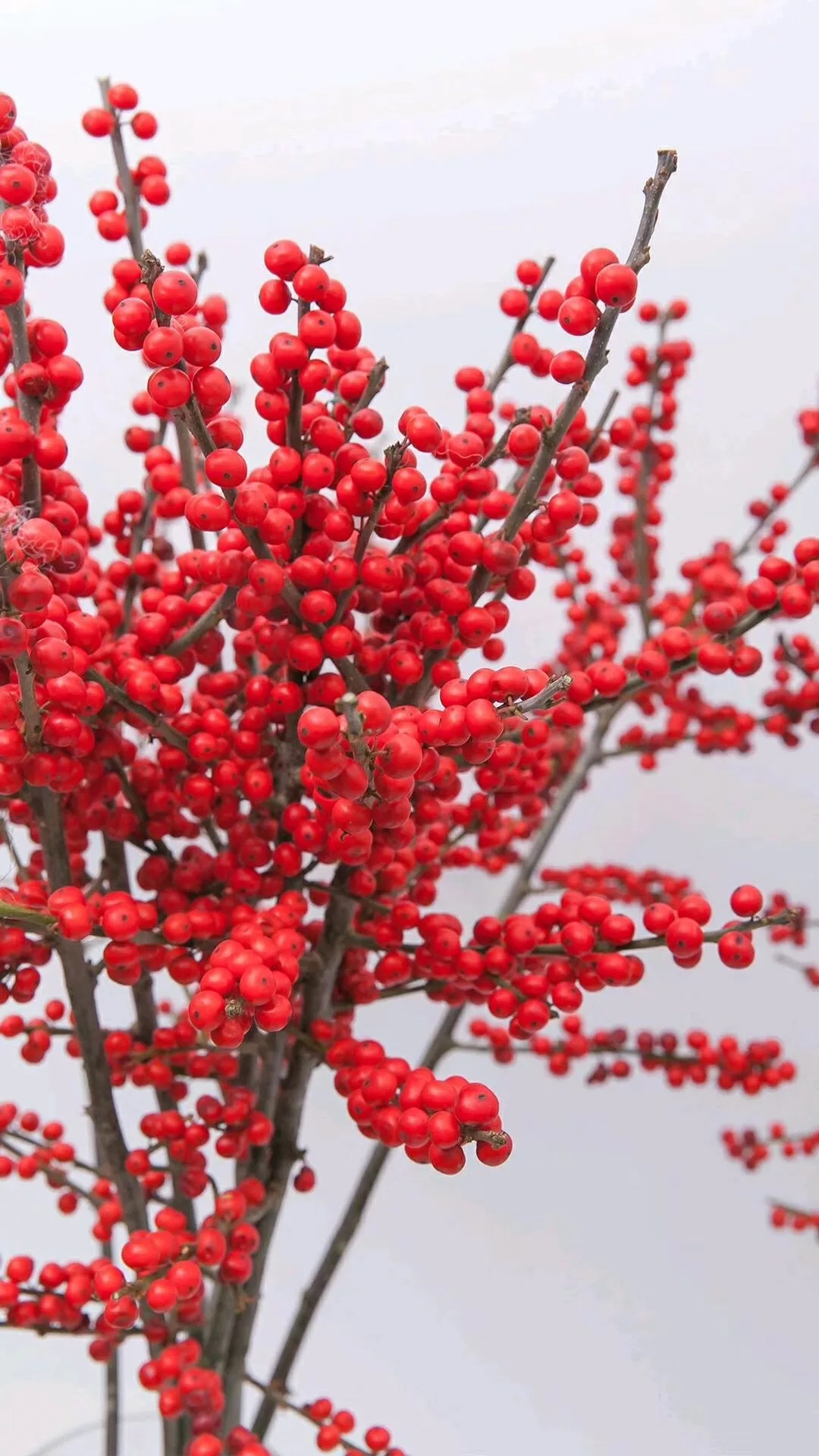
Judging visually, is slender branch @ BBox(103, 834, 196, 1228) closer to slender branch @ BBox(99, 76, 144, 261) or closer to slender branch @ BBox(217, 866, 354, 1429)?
slender branch @ BBox(217, 866, 354, 1429)

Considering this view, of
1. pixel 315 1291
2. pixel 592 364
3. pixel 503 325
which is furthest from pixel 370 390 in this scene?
pixel 503 325

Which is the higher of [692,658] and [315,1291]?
[692,658]

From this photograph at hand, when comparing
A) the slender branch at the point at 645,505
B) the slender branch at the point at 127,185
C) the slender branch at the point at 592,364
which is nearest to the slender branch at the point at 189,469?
the slender branch at the point at 127,185

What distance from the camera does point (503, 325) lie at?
1299 mm

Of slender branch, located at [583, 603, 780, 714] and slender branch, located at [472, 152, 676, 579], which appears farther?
slender branch, located at [583, 603, 780, 714]

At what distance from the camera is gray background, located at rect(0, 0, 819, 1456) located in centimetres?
112

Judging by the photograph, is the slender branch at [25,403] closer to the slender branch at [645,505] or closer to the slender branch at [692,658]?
the slender branch at [692,658]

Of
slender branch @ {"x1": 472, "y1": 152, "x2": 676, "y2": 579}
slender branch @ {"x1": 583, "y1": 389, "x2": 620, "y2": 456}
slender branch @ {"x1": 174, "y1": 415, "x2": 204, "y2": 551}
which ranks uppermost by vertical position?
slender branch @ {"x1": 174, "y1": 415, "x2": 204, "y2": 551}

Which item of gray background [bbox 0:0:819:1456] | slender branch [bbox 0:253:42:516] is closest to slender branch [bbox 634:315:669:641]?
gray background [bbox 0:0:819:1456]

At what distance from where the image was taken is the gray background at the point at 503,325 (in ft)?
3.66

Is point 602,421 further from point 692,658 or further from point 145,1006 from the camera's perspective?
point 145,1006

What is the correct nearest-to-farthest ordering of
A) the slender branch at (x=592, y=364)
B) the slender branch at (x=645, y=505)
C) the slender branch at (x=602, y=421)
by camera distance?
1. the slender branch at (x=592, y=364)
2. the slender branch at (x=602, y=421)
3. the slender branch at (x=645, y=505)

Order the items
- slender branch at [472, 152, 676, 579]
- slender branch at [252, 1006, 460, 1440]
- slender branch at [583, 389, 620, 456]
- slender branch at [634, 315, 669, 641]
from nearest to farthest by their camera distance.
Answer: slender branch at [472, 152, 676, 579]
slender branch at [583, 389, 620, 456]
slender branch at [252, 1006, 460, 1440]
slender branch at [634, 315, 669, 641]

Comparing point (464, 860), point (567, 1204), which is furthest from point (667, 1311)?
point (464, 860)
